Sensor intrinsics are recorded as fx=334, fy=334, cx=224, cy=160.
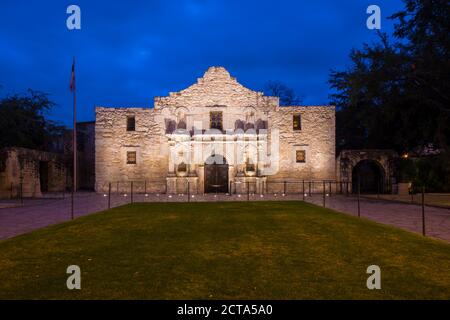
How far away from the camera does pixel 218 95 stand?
25953 mm

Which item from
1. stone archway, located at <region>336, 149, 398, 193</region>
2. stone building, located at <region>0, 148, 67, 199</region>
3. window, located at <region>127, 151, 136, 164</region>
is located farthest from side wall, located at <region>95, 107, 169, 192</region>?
stone archway, located at <region>336, 149, 398, 193</region>

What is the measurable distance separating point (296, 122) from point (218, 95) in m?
6.42

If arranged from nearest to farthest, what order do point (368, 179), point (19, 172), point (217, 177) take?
point (19, 172) < point (217, 177) < point (368, 179)

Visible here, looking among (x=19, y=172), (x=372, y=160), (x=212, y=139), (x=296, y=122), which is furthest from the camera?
(x=296, y=122)

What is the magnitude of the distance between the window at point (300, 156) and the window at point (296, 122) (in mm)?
1796

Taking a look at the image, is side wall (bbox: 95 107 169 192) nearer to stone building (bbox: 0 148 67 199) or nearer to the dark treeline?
stone building (bbox: 0 148 67 199)

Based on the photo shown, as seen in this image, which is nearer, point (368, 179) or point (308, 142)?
point (308, 142)

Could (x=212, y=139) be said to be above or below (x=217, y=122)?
below

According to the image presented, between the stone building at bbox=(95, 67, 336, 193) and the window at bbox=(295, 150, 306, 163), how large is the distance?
0.04m

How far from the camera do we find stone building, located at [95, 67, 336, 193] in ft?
82.4

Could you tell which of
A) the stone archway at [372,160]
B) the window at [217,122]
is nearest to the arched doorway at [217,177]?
the window at [217,122]

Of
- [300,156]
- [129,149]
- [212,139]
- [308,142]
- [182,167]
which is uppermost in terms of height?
[212,139]

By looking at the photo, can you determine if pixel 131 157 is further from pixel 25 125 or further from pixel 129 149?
pixel 25 125

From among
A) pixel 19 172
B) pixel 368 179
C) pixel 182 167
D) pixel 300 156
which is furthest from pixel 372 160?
pixel 19 172
